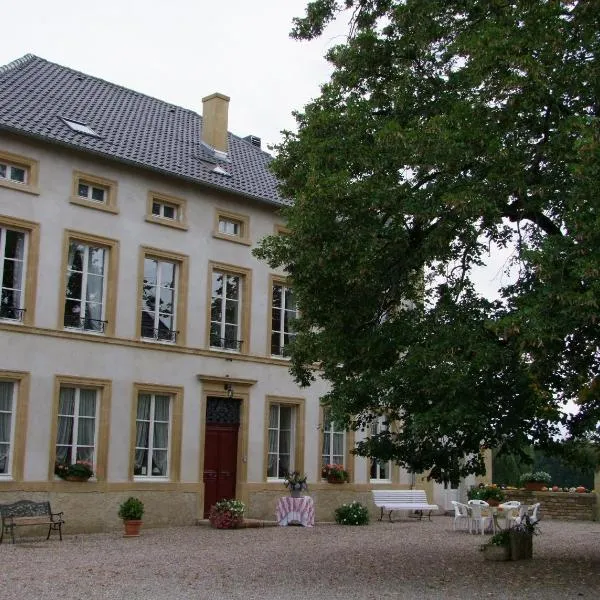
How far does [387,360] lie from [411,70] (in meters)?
4.08

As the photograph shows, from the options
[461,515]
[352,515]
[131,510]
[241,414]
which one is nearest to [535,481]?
[352,515]

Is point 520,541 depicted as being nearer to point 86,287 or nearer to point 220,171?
point 86,287

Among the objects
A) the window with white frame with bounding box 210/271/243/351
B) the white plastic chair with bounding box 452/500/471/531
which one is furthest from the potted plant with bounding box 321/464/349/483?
the window with white frame with bounding box 210/271/243/351

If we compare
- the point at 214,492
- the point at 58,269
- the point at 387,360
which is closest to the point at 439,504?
the point at 214,492

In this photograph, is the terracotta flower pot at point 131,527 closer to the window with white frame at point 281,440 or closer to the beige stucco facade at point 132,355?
the beige stucco facade at point 132,355

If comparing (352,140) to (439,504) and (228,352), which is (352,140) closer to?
(228,352)

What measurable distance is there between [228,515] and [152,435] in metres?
2.45

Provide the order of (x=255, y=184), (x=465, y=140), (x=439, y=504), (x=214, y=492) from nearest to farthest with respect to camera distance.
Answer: (x=465, y=140)
(x=214, y=492)
(x=255, y=184)
(x=439, y=504)

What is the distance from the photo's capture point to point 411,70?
42.7 ft

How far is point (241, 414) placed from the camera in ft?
73.9

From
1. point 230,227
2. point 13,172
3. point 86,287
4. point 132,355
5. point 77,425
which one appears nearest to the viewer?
point 13,172

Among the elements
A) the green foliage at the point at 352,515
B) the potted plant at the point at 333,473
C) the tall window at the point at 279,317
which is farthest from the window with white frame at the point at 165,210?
the green foliage at the point at 352,515

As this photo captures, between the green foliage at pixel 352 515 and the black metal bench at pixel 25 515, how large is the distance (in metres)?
7.90

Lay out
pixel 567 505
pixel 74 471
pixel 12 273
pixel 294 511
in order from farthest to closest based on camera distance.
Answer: pixel 567 505, pixel 294 511, pixel 74 471, pixel 12 273
